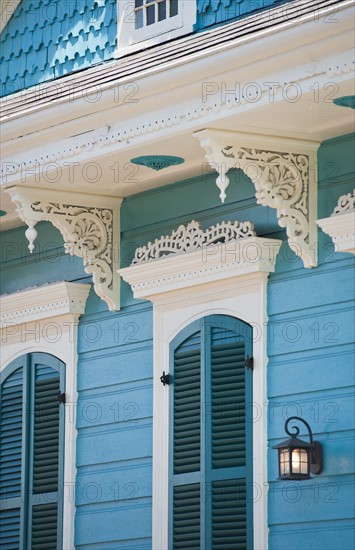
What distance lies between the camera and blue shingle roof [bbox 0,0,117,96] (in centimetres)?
1055

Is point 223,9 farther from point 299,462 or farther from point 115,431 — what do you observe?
point 115,431

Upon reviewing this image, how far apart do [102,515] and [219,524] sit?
130 cm

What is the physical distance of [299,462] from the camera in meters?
9.00

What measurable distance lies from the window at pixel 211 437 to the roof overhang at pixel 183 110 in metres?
1.21

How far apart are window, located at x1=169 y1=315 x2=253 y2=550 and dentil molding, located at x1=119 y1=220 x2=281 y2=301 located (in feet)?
1.04

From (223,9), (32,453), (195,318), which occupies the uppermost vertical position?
(223,9)

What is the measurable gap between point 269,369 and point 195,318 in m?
0.80

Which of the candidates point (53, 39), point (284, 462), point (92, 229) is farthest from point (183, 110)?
point (284, 462)

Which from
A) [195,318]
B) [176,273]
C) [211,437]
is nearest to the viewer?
[211,437]

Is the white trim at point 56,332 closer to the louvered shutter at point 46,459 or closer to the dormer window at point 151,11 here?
the louvered shutter at point 46,459

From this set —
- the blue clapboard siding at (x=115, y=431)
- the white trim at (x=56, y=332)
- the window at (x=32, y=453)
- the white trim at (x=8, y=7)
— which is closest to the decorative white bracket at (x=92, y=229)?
the blue clapboard siding at (x=115, y=431)

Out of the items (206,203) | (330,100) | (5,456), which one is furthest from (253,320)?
(5,456)

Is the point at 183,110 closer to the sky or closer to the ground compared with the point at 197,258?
closer to the sky

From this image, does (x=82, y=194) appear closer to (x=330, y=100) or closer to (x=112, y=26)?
(x=112, y=26)
